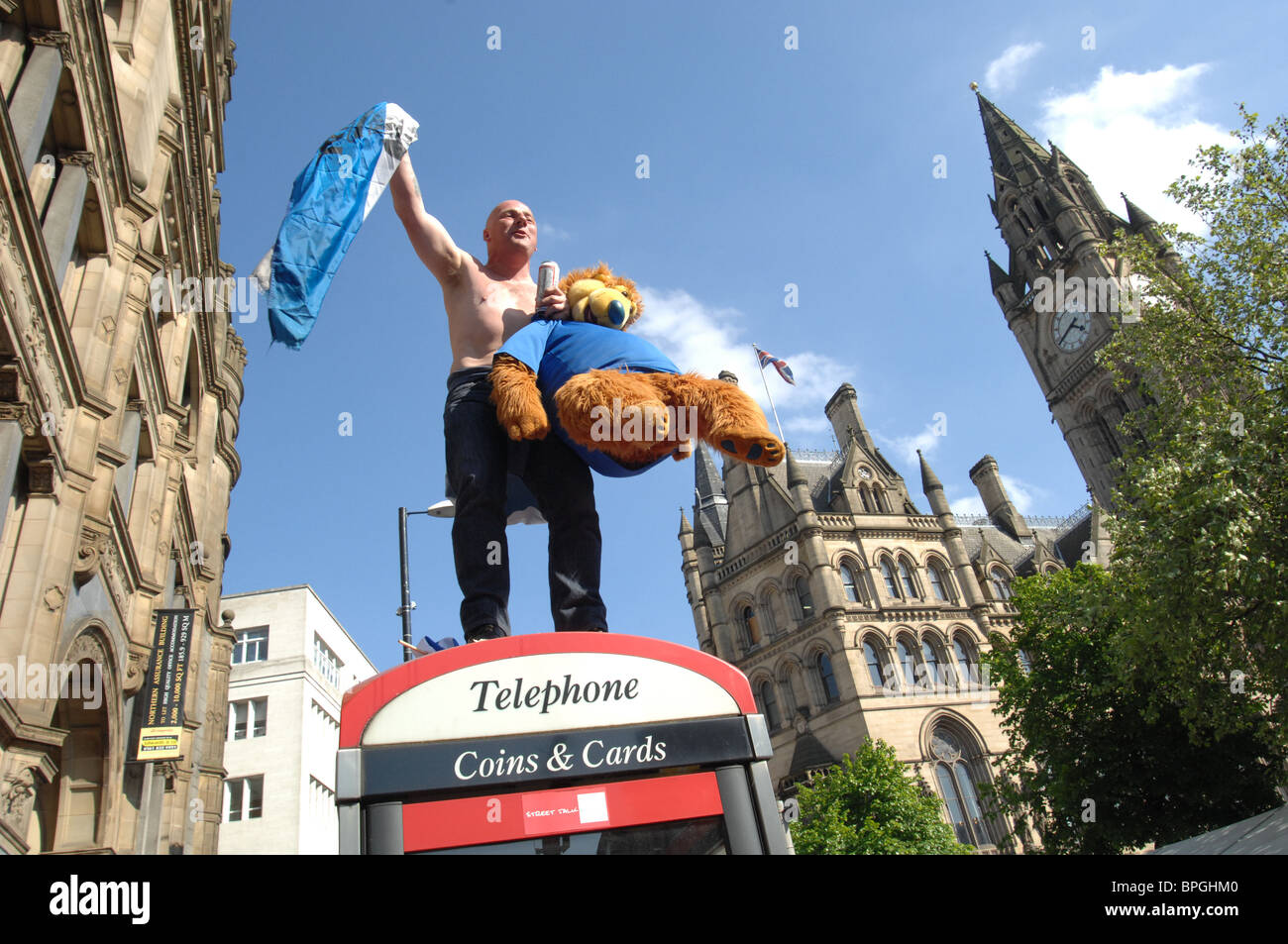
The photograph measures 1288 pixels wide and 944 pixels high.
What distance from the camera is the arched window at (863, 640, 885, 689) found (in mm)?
38153

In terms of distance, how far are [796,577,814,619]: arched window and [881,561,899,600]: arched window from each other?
12.9 ft

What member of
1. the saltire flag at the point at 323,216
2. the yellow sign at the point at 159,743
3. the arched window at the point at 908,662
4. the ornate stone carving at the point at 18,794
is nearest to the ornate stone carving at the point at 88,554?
the ornate stone carving at the point at 18,794

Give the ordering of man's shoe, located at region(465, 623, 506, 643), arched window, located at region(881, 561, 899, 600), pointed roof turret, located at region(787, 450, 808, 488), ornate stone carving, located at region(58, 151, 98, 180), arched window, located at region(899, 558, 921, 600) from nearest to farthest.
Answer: man's shoe, located at region(465, 623, 506, 643), ornate stone carving, located at region(58, 151, 98, 180), arched window, located at region(881, 561, 899, 600), arched window, located at region(899, 558, 921, 600), pointed roof turret, located at region(787, 450, 808, 488)

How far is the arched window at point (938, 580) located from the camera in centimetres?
4216

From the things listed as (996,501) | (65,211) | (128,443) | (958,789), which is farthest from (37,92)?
(996,501)

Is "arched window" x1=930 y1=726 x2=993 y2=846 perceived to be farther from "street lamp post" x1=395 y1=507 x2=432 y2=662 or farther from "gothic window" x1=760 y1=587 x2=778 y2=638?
"street lamp post" x1=395 y1=507 x2=432 y2=662

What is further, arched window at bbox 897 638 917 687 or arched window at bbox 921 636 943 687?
arched window at bbox 921 636 943 687

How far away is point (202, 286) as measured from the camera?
21.3m

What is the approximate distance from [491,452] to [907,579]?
40.7 m

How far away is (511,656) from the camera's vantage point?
2803 millimetres

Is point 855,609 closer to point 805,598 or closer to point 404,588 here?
point 805,598

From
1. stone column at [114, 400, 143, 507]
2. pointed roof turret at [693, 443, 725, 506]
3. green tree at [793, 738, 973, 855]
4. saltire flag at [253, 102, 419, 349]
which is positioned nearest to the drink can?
saltire flag at [253, 102, 419, 349]
